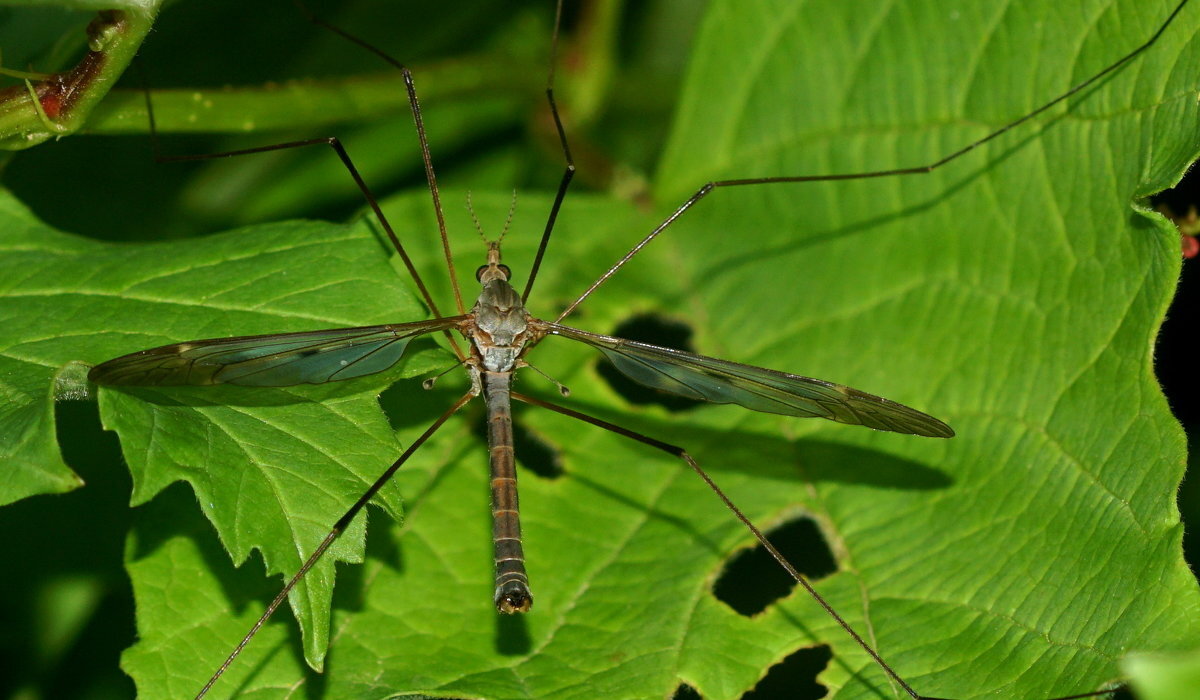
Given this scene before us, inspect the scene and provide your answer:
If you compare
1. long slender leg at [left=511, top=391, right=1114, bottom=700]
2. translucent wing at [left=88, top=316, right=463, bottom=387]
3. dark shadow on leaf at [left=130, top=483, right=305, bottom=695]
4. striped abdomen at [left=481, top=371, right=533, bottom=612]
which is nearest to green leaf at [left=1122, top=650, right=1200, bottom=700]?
long slender leg at [left=511, top=391, right=1114, bottom=700]

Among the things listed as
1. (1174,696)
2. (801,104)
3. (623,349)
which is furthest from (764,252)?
(1174,696)

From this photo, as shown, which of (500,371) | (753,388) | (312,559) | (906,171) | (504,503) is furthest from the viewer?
(906,171)

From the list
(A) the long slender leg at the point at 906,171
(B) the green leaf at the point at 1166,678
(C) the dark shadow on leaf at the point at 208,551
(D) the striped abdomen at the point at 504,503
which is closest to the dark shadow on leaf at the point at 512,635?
(D) the striped abdomen at the point at 504,503

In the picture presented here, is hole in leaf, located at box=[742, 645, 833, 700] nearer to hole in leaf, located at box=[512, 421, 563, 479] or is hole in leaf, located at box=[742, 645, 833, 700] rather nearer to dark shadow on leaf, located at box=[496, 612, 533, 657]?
dark shadow on leaf, located at box=[496, 612, 533, 657]

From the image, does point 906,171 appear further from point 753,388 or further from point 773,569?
point 773,569

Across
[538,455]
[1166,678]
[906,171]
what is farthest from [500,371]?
[1166,678]

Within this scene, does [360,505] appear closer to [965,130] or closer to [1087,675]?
[1087,675]

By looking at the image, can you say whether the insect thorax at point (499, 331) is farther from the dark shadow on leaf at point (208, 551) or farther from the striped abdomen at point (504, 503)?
the dark shadow on leaf at point (208, 551)
